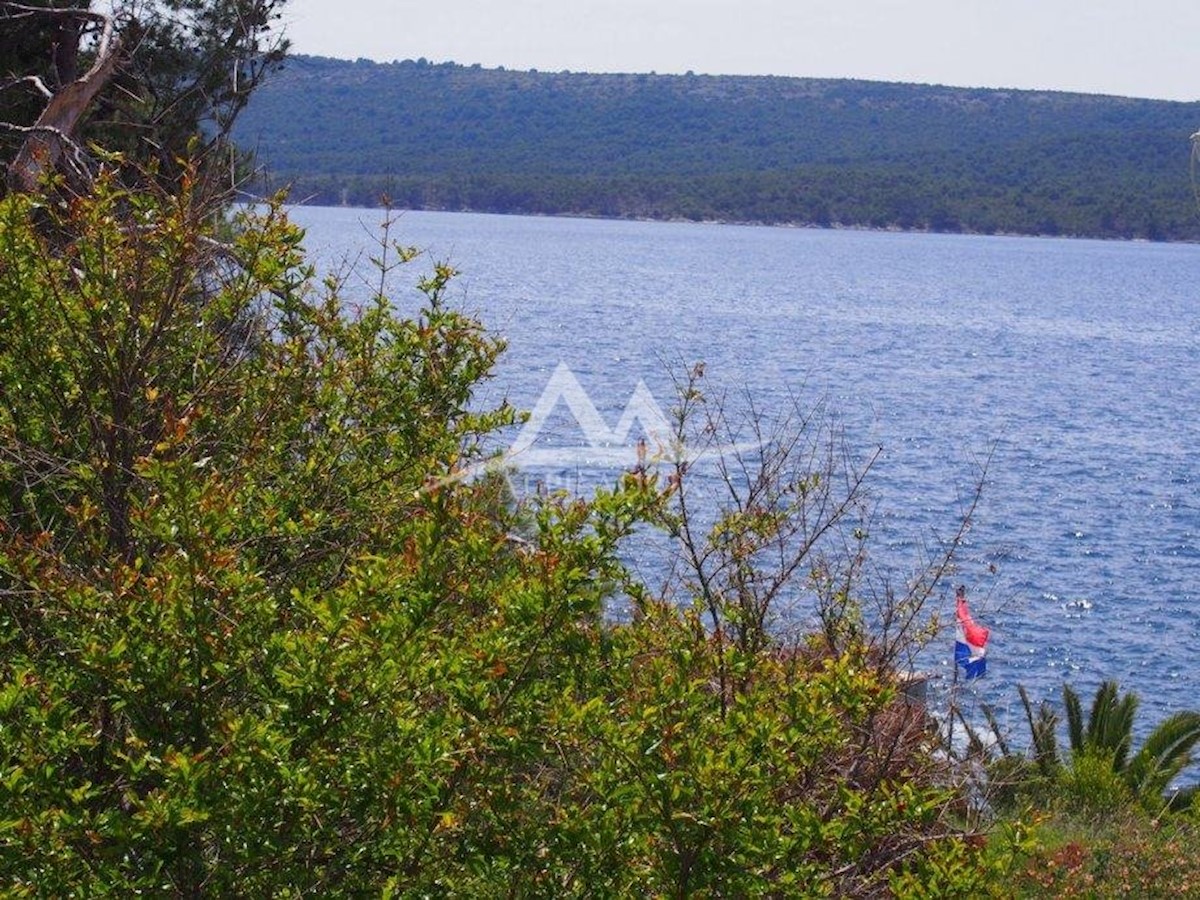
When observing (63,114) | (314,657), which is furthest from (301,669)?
(63,114)

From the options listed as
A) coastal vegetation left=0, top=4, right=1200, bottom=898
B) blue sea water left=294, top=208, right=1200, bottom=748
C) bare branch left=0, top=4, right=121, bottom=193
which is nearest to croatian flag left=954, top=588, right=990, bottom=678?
blue sea water left=294, top=208, right=1200, bottom=748

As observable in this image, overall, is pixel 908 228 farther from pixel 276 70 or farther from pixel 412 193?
pixel 276 70

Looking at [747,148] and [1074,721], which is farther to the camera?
[747,148]

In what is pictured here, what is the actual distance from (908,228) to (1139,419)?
339 feet

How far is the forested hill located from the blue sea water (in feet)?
70.8

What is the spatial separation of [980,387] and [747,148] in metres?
121

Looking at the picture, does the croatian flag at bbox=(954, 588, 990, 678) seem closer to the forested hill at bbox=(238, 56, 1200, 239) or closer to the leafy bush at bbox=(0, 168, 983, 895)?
the leafy bush at bbox=(0, 168, 983, 895)

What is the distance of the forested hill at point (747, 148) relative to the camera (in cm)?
13938

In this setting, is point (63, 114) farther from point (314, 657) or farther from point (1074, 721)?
point (1074, 721)

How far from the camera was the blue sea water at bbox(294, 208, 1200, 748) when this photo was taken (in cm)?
2284

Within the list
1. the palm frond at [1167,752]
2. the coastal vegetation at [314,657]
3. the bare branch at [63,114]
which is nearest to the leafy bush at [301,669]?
the coastal vegetation at [314,657]

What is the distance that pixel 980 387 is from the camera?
51.0 meters

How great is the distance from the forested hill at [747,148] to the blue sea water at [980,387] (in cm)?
2159

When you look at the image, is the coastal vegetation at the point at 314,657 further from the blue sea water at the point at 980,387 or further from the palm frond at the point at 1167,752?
the palm frond at the point at 1167,752
